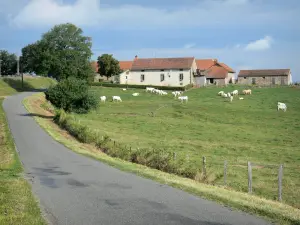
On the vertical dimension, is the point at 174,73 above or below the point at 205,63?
below

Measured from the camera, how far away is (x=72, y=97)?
48.2m

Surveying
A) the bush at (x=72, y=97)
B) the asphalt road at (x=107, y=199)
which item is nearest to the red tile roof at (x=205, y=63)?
the bush at (x=72, y=97)

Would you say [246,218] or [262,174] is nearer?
[246,218]

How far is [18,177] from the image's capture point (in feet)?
62.1

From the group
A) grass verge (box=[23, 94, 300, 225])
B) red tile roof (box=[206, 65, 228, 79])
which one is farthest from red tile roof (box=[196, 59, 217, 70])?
grass verge (box=[23, 94, 300, 225])

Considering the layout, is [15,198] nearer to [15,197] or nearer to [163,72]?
[15,197]

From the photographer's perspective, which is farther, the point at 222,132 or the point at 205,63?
the point at 205,63

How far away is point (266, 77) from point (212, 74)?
64.6 feet

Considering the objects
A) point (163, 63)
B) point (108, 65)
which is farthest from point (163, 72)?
point (108, 65)

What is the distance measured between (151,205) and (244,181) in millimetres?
10905

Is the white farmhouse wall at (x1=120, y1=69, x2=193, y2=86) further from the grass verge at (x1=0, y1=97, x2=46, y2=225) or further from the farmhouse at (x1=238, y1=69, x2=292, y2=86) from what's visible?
the grass verge at (x1=0, y1=97, x2=46, y2=225)

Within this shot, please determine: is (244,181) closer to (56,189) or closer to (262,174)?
(262,174)

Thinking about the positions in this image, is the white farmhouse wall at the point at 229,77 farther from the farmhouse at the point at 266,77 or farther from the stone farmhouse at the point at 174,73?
the farmhouse at the point at 266,77

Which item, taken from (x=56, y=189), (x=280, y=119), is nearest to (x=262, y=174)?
(x=56, y=189)
